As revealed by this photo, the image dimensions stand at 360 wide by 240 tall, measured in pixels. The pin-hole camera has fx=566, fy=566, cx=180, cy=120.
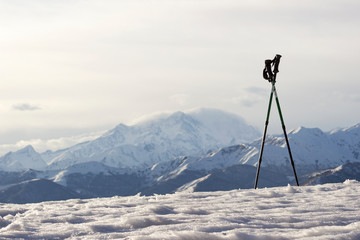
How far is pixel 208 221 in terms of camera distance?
1091cm

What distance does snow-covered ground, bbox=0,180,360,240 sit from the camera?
9.23 meters

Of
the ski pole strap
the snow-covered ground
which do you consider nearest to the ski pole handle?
the ski pole strap

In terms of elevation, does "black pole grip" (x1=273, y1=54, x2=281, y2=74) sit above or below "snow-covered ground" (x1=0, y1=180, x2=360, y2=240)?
above

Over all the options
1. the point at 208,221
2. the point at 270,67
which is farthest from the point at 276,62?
the point at 208,221

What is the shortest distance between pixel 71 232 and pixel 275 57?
12.0 metres

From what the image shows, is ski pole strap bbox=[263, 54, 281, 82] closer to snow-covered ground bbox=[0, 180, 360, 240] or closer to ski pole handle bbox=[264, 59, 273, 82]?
ski pole handle bbox=[264, 59, 273, 82]

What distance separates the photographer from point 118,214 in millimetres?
12906

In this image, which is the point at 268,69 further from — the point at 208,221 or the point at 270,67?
the point at 208,221

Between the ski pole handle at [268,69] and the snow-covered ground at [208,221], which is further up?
the ski pole handle at [268,69]

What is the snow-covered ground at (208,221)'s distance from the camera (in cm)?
923

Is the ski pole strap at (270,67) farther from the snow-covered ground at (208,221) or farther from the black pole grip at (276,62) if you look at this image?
the snow-covered ground at (208,221)

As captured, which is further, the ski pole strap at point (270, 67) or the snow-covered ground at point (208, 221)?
the ski pole strap at point (270, 67)

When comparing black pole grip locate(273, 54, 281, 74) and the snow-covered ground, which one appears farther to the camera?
black pole grip locate(273, 54, 281, 74)

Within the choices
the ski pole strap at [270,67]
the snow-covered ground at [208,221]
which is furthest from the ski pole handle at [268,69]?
the snow-covered ground at [208,221]
